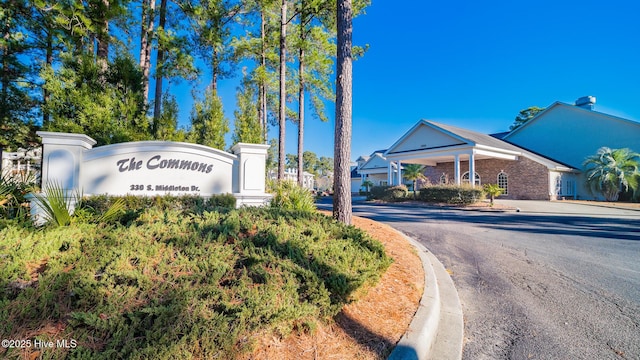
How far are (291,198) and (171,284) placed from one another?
17.2 feet

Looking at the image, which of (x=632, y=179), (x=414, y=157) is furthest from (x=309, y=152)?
(x=632, y=179)

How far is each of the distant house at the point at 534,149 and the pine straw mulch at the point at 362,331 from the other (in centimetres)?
1842

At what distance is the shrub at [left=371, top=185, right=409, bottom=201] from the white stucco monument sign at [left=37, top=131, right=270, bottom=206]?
17.3 m

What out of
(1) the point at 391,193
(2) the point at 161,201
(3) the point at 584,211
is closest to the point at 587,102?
(3) the point at 584,211

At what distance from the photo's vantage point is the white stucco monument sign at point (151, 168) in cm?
551

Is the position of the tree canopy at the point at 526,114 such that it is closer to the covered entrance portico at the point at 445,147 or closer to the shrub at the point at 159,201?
the covered entrance portico at the point at 445,147

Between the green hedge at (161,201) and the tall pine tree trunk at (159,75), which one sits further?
the tall pine tree trunk at (159,75)

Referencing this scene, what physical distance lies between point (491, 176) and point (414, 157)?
282 inches

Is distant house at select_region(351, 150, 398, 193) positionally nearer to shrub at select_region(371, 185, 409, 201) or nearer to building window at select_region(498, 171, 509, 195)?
shrub at select_region(371, 185, 409, 201)

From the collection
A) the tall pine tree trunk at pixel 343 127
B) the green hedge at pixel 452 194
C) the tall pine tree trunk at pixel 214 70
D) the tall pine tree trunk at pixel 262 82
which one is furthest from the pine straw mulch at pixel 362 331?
the green hedge at pixel 452 194

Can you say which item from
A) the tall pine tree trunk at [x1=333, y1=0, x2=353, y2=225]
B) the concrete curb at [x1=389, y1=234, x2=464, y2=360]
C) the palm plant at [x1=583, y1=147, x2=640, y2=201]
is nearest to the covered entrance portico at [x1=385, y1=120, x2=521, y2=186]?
the palm plant at [x1=583, y1=147, x2=640, y2=201]

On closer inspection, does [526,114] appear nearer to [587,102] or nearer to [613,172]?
[587,102]

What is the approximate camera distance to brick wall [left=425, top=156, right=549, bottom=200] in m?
21.2

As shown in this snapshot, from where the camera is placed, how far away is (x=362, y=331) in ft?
8.67
